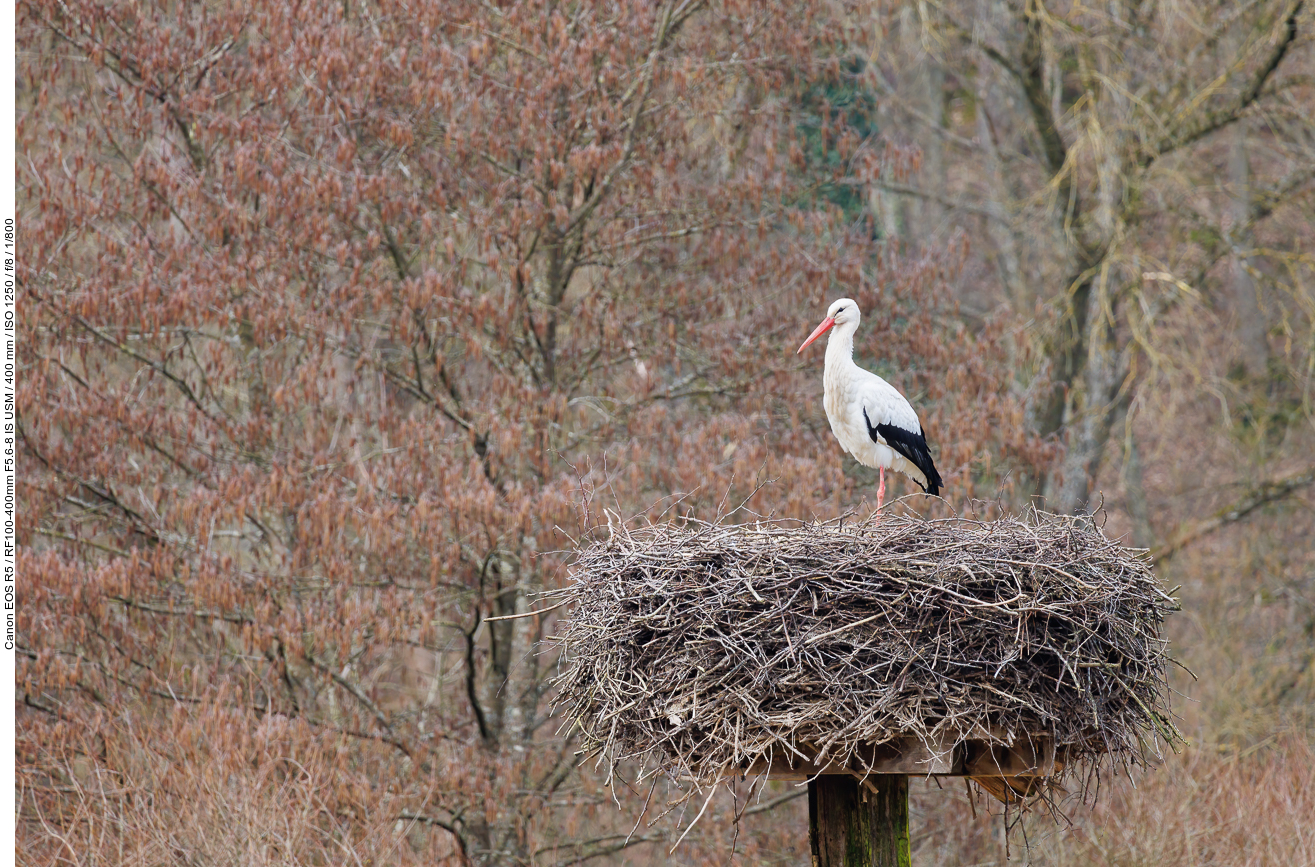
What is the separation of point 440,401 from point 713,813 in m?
3.54

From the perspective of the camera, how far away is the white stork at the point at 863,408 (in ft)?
23.2

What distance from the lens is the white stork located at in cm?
706

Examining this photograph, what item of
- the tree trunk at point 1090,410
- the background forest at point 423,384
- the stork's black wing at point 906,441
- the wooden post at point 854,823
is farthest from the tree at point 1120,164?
the wooden post at point 854,823

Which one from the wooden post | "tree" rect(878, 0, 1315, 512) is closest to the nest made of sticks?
the wooden post

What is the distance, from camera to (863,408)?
7074mm

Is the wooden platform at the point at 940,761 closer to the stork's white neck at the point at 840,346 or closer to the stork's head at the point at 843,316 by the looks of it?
the stork's white neck at the point at 840,346

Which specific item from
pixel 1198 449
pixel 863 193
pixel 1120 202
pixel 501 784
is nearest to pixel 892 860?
pixel 501 784

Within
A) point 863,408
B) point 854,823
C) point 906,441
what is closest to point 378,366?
point 863,408

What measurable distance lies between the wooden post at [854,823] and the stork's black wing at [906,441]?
225 centimetres

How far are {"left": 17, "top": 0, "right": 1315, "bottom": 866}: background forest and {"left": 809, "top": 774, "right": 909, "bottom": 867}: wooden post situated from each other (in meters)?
3.02

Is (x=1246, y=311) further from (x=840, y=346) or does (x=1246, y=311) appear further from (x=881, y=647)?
(x=881, y=647)

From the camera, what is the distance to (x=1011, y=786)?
538cm

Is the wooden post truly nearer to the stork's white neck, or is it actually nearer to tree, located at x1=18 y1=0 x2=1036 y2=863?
the stork's white neck

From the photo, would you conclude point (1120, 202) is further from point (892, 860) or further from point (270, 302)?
point (892, 860)
